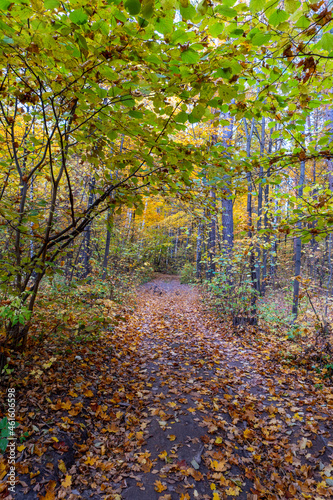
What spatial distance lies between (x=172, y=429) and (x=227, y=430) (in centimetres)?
75

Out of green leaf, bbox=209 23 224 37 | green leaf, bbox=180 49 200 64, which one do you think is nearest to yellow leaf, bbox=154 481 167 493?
green leaf, bbox=180 49 200 64

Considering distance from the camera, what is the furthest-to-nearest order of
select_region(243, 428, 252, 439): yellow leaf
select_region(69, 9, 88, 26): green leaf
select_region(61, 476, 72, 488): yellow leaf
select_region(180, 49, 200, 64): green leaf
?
select_region(243, 428, 252, 439): yellow leaf < select_region(61, 476, 72, 488): yellow leaf < select_region(180, 49, 200, 64): green leaf < select_region(69, 9, 88, 26): green leaf

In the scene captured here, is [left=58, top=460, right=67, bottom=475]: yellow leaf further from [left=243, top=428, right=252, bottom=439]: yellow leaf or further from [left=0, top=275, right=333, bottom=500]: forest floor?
[left=243, top=428, right=252, bottom=439]: yellow leaf

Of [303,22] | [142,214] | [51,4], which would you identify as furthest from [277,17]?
[142,214]

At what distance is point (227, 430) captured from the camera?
10.6ft

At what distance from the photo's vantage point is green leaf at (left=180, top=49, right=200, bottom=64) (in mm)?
1624

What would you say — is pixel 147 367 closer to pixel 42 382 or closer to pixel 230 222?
pixel 42 382

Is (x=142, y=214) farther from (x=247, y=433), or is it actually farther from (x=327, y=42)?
(x=247, y=433)

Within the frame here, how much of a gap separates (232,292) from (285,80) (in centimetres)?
660

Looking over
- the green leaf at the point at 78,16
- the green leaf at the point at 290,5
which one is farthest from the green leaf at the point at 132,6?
the green leaf at the point at 290,5

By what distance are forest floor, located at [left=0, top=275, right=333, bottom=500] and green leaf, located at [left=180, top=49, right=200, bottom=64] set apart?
3716 mm

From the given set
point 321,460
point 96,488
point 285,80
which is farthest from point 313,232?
point 96,488

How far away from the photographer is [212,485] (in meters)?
2.45

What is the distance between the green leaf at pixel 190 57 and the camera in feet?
5.33
